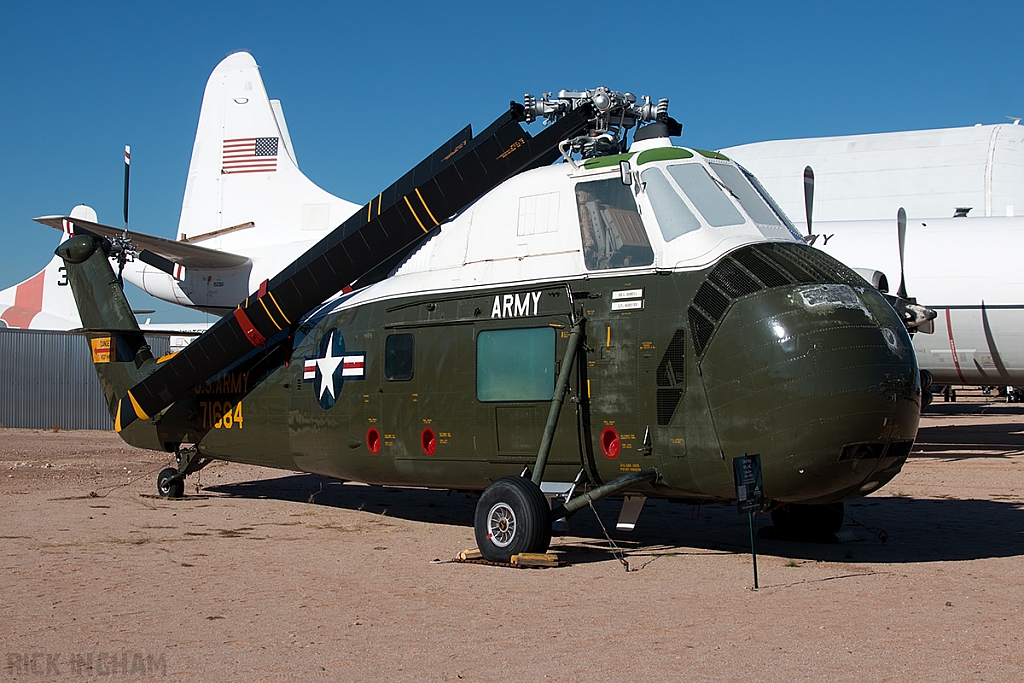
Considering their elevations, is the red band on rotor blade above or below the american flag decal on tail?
below

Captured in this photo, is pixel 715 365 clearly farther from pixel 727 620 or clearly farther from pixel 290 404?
pixel 290 404

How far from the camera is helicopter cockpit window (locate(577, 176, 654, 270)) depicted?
909 centimetres

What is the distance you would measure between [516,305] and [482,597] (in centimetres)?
324

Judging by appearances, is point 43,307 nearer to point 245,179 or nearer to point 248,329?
point 245,179

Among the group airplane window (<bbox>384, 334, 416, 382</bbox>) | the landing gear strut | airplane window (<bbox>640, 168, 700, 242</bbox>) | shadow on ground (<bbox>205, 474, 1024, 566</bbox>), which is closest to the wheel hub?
shadow on ground (<bbox>205, 474, 1024, 566</bbox>)

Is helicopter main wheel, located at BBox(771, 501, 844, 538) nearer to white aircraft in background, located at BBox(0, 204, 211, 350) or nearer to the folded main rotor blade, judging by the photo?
the folded main rotor blade

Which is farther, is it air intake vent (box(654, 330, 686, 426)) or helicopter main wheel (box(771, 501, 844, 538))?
helicopter main wheel (box(771, 501, 844, 538))

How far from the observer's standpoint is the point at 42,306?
143 ft

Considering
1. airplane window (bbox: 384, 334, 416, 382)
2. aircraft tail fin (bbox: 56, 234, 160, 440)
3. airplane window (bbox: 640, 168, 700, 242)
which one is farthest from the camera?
aircraft tail fin (bbox: 56, 234, 160, 440)

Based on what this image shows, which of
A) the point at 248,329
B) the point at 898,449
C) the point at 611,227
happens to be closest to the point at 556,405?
the point at 611,227

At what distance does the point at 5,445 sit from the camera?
23562 millimetres

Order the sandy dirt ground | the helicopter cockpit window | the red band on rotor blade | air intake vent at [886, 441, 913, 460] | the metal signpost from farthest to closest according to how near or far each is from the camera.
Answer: the red band on rotor blade
the helicopter cockpit window
air intake vent at [886, 441, 913, 460]
the metal signpost
the sandy dirt ground

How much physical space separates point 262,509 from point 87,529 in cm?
264

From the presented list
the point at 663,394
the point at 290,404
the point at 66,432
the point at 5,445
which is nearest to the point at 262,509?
the point at 290,404
